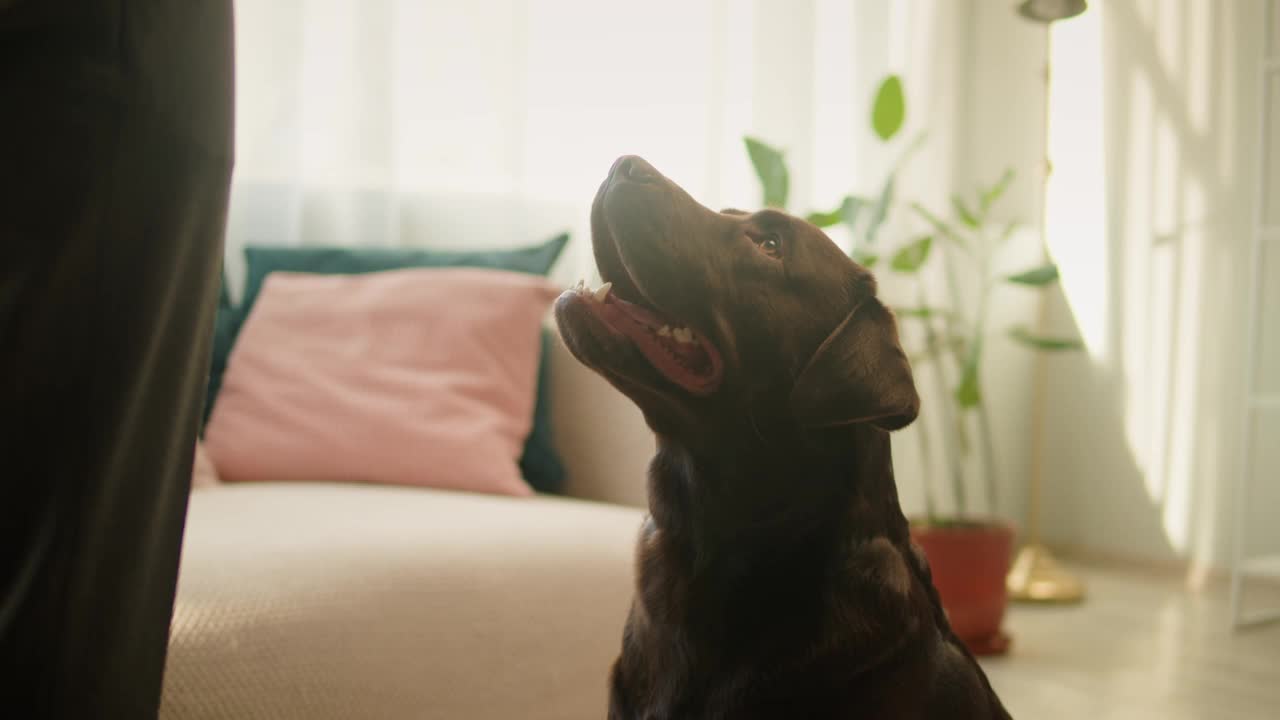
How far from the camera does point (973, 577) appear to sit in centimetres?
237

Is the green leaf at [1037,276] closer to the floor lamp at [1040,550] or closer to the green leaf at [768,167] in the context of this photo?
the floor lamp at [1040,550]

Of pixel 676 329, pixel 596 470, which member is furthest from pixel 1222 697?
pixel 676 329

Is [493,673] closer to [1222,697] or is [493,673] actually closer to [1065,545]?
[1222,697]

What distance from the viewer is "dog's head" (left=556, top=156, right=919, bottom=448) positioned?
3.15 feet

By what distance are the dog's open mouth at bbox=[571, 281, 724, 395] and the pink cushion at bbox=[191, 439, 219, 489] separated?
0.85m

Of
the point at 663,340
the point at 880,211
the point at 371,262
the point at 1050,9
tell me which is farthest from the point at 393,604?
the point at 1050,9

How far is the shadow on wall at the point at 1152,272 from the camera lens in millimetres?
3332

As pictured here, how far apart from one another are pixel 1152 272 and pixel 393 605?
331cm

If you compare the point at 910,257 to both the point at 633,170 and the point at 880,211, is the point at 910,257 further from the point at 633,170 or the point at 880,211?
the point at 633,170

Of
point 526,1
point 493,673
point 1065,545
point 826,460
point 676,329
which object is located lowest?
point 1065,545

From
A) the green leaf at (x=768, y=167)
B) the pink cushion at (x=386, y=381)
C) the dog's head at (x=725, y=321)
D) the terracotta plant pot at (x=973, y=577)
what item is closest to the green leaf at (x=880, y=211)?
the green leaf at (x=768, y=167)

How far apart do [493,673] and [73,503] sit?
0.70m

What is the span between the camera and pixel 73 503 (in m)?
Answer: 0.58

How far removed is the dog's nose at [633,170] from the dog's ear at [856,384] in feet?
0.82
